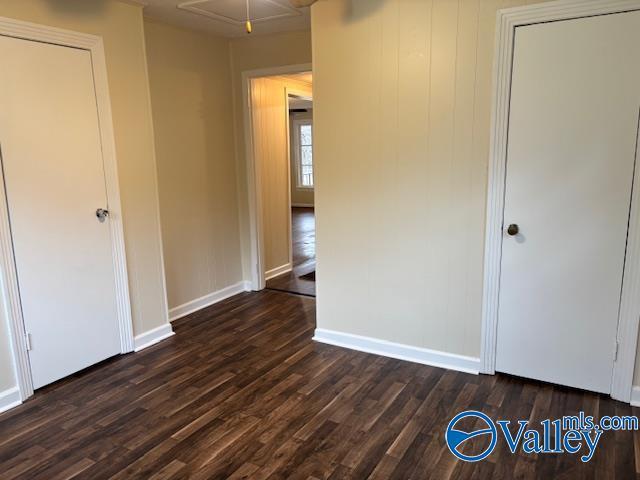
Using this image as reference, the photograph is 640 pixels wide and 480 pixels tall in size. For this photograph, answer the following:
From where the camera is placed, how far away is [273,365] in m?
3.15

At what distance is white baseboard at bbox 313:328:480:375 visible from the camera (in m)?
3.00

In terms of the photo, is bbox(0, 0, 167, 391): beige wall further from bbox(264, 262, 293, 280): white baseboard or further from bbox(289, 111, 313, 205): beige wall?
bbox(289, 111, 313, 205): beige wall

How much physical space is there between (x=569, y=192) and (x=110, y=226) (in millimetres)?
2900

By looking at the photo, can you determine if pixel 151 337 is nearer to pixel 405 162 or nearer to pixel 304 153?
pixel 405 162

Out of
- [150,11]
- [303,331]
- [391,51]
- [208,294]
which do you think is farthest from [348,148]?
[208,294]

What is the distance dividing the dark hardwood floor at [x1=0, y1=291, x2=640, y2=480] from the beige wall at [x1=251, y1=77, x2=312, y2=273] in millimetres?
1899

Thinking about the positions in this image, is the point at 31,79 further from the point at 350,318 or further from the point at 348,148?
the point at 350,318

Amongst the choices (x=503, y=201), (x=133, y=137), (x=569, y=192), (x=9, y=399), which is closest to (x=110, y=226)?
(x=133, y=137)

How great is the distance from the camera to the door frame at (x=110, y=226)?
8.55 feet

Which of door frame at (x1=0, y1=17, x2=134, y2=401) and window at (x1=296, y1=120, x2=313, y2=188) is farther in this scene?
window at (x1=296, y1=120, x2=313, y2=188)

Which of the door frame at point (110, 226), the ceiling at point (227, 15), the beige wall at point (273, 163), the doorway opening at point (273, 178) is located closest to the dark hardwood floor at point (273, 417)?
the door frame at point (110, 226)

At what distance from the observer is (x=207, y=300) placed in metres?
4.38

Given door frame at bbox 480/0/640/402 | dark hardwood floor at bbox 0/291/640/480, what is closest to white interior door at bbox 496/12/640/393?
door frame at bbox 480/0/640/402

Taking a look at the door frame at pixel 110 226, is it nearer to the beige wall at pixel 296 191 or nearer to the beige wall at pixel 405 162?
the beige wall at pixel 405 162
